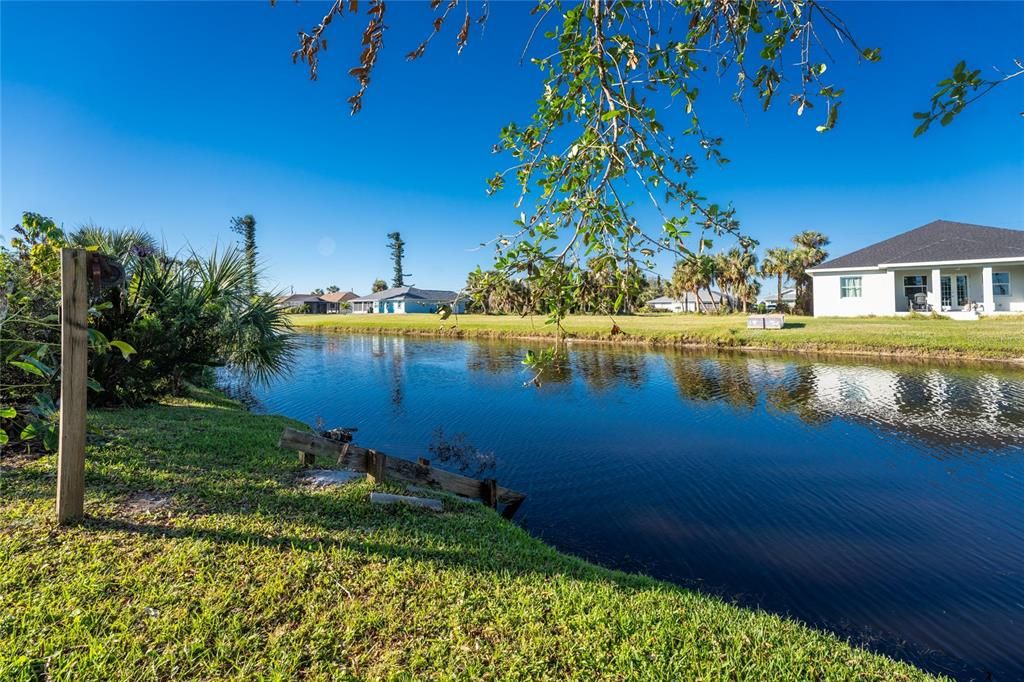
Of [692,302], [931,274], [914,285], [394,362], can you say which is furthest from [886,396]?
[692,302]

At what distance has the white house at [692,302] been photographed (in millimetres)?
59975

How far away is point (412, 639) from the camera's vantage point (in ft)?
9.89

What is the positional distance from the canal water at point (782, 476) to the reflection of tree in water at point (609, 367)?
41cm

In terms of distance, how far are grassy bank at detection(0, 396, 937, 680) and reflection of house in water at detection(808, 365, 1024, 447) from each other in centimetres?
998

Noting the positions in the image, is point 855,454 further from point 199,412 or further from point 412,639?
point 199,412

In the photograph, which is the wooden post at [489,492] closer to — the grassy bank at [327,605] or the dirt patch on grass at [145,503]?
the grassy bank at [327,605]

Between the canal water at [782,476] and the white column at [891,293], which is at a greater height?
the white column at [891,293]

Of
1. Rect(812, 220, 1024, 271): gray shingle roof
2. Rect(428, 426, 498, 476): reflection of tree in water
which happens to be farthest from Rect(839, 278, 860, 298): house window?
Rect(428, 426, 498, 476): reflection of tree in water

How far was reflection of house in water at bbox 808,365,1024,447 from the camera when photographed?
10.5 metres

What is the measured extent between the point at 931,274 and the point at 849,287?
14.0 ft

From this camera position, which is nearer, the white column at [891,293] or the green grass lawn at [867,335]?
the green grass lawn at [867,335]

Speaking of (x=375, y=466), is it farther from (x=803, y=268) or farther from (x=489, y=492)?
(x=803, y=268)

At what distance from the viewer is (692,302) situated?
81375mm

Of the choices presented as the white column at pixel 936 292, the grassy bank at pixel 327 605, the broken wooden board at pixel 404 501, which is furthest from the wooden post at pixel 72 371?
the white column at pixel 936 292
